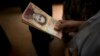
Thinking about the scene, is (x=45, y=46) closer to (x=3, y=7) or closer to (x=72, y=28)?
(x=72, y=28)

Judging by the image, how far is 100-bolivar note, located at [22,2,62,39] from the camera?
34.2 inches

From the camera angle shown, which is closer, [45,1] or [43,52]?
[45,1]

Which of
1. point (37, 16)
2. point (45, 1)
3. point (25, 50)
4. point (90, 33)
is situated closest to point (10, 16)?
point (25, 50)

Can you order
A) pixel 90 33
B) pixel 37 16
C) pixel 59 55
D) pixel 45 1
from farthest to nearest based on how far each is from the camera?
1. pixel 59 55
2. pixel 45 1
3. pixel 37 16
4. pixel 90 33

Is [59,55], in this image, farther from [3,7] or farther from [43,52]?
[3,7]

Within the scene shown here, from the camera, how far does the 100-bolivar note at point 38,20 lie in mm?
869

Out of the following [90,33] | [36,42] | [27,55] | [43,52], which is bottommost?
[27,55]

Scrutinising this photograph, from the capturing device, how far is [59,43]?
1602 millimetres

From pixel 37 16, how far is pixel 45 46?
0.55 metres

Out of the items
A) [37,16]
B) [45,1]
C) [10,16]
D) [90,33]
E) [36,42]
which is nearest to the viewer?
[90,33]

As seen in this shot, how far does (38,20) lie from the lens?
0.89 m

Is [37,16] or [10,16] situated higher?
[37,16]

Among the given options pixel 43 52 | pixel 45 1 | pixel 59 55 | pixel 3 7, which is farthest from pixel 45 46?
pixel 3 7

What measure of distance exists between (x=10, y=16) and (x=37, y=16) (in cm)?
108
